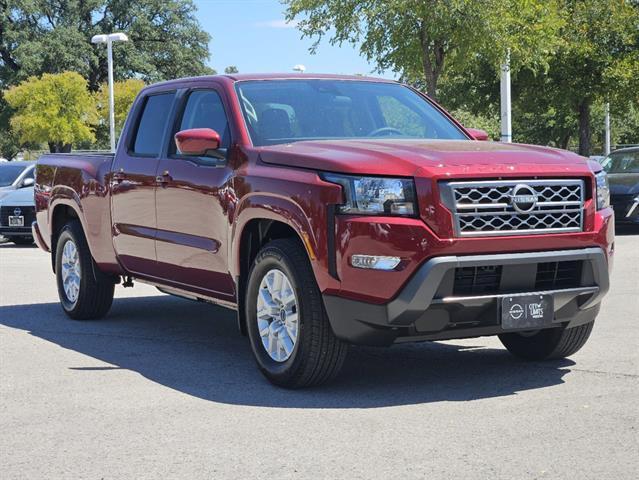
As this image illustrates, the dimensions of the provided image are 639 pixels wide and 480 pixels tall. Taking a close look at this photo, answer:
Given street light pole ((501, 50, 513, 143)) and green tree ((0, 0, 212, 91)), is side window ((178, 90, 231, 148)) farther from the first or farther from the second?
green tree ((0, 0, 212, 91))

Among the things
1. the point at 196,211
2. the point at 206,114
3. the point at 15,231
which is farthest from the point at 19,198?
the point at 196,211

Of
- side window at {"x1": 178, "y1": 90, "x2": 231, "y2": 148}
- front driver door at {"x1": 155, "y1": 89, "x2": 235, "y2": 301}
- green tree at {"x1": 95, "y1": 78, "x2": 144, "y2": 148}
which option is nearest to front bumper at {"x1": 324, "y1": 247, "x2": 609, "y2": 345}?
front driver door at {"x1": 155, "y1": 89, "x2": 235, "y2": 301}

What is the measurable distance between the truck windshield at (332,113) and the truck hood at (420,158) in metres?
0.39

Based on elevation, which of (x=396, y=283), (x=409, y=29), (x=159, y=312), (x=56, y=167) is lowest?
(x=159, y=312)

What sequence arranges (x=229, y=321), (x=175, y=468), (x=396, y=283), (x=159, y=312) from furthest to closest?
(x=159, y=312)
(x=229, y=321)
(x=396, y=283)
(x=175, y=468)

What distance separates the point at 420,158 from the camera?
598 cm

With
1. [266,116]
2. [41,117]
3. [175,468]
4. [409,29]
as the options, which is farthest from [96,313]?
[41,117]

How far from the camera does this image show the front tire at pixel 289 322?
20.1 ft

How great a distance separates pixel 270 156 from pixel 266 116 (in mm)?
651

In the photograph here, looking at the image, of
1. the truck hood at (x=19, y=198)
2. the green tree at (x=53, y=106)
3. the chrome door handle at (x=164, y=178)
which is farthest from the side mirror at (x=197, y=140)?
the green tree at (x=53, y=106)

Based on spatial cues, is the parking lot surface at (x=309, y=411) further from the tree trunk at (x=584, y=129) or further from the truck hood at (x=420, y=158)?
the tree trunk at (x=584, y=129)

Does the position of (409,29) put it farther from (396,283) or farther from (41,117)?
(41,117)

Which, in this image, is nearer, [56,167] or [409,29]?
[56,167]

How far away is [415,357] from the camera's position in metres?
7.54
